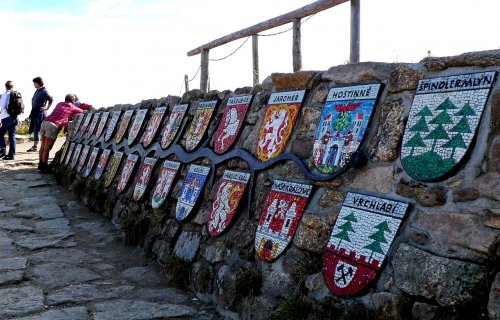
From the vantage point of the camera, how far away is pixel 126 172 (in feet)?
20.9

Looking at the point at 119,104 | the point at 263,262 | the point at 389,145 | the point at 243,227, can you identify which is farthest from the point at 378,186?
the point at 119,104

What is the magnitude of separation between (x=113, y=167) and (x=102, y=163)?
69 centimetres

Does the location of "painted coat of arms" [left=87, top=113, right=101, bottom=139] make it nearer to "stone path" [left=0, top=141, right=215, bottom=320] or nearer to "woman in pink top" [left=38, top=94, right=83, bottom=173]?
A: "woman in pink top" [left=38, top=94, right=83, bottom=173]

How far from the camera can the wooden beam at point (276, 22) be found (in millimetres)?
4828

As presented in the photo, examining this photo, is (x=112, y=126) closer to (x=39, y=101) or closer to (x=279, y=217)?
(x=39, y=101)

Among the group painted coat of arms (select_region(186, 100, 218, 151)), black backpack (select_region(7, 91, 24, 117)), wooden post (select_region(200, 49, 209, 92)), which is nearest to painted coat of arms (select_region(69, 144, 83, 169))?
black backpack (select_region(7, 91, 24, 117))

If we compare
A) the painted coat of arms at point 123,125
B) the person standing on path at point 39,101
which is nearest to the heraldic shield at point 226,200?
the painted coat of arms at point 123,125

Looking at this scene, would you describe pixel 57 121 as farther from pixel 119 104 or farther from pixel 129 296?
pixel 129 296

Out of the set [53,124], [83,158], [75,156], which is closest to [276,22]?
[83,158]

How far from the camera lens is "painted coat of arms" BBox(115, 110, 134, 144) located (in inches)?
284

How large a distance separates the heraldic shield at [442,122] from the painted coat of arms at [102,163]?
18.1 ft

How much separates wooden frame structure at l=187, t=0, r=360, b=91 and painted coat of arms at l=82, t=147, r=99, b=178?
1948 millimetres

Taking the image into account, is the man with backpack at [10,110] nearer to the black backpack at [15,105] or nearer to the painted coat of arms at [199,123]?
the black backpack at [15,105]

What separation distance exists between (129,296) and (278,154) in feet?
5.25
